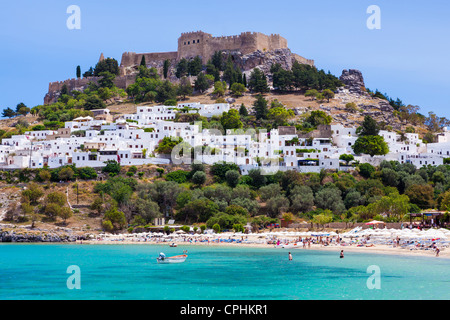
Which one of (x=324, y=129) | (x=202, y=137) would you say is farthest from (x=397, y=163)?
(x=202, y=137)

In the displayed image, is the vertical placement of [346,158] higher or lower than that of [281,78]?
lower

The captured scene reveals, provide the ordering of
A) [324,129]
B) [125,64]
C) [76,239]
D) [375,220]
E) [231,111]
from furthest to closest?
[125,64] < [231,111] < [324,129] < [76,239] < [375,220]

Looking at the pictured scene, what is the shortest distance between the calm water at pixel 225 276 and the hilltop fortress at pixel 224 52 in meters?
64.7

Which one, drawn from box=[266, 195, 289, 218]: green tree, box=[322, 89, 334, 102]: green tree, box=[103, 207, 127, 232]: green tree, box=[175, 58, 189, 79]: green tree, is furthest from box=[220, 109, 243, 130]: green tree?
box=[103, 207, 127, 232]: green tree

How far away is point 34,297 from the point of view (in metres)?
26.3

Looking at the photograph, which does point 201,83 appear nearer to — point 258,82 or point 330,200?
point 258,82

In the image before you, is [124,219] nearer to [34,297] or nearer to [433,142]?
[34,297]

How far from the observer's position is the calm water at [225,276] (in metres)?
26.5

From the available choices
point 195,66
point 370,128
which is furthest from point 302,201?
point 195,66

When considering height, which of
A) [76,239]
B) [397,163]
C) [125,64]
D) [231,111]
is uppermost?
[125,64]

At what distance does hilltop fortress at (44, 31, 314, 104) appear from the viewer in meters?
106

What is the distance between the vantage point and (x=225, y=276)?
104ft

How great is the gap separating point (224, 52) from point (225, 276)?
80.4 meters

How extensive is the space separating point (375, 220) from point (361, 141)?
2224cm
